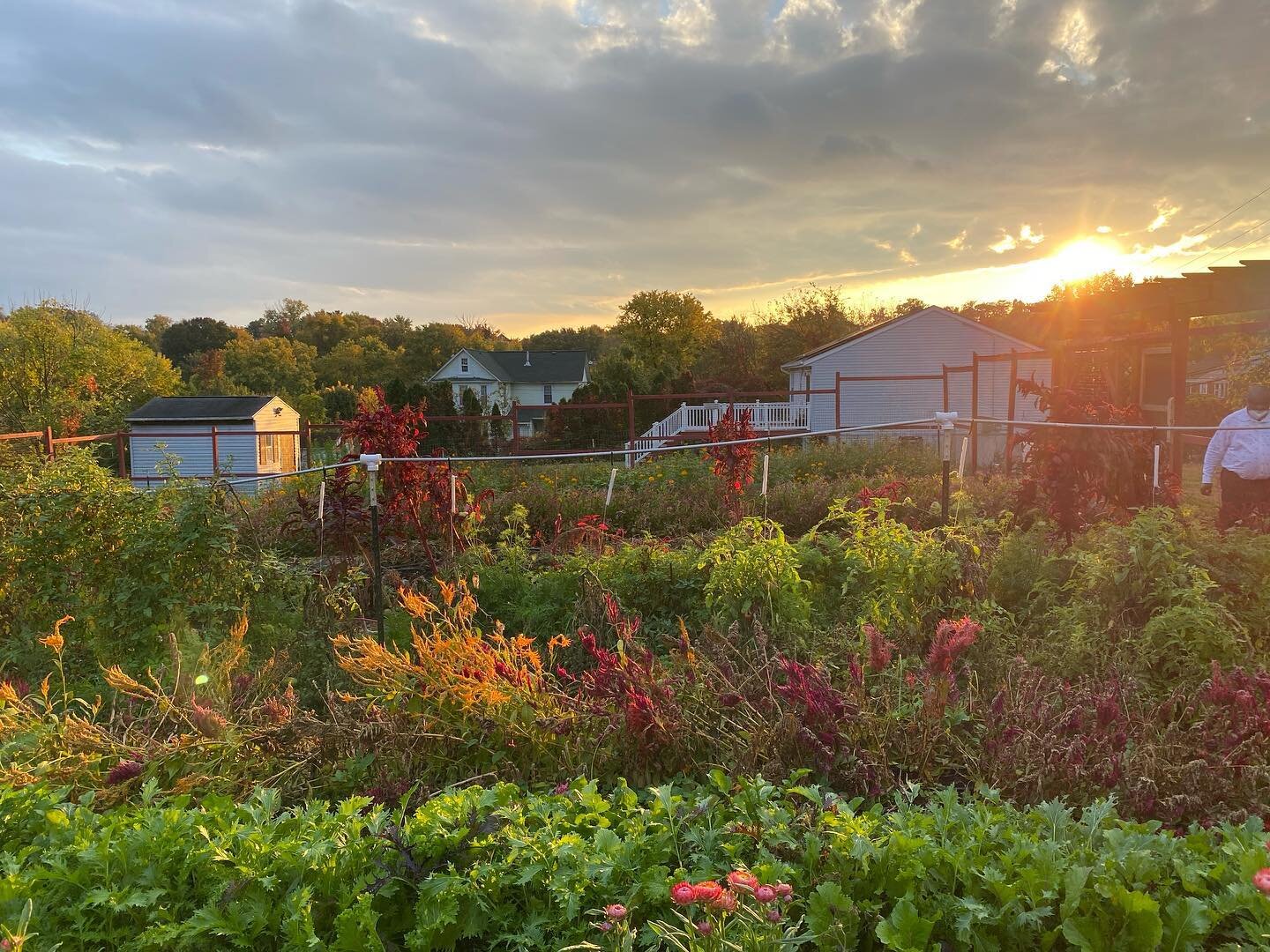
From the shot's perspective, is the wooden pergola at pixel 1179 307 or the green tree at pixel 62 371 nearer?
the wooden pergola at pixel 1179 307

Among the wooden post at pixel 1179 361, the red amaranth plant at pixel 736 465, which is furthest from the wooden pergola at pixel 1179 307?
the red amaranth plant at pixel 736 465

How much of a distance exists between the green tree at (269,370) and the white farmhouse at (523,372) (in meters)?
7.73

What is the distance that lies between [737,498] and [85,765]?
658 cm

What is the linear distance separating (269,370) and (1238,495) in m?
49.7

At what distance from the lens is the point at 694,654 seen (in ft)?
10.5

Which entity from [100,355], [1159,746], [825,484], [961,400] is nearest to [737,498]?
[825,484]

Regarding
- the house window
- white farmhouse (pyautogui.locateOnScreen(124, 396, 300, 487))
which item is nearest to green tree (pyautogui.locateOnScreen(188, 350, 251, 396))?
the house window

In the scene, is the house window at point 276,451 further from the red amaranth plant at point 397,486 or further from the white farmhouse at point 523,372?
the white farmhouse at point 523,372

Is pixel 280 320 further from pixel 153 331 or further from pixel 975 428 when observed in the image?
pixel 975 428

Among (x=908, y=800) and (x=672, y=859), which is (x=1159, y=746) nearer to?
(x=908, y=800)

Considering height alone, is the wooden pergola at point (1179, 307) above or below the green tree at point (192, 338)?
below

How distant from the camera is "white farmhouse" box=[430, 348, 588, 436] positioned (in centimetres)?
5116

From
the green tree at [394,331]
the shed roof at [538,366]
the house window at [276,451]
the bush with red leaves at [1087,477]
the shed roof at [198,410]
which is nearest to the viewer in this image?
the bush with red leaves at [1087,477]

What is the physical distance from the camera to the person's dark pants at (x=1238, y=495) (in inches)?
230
